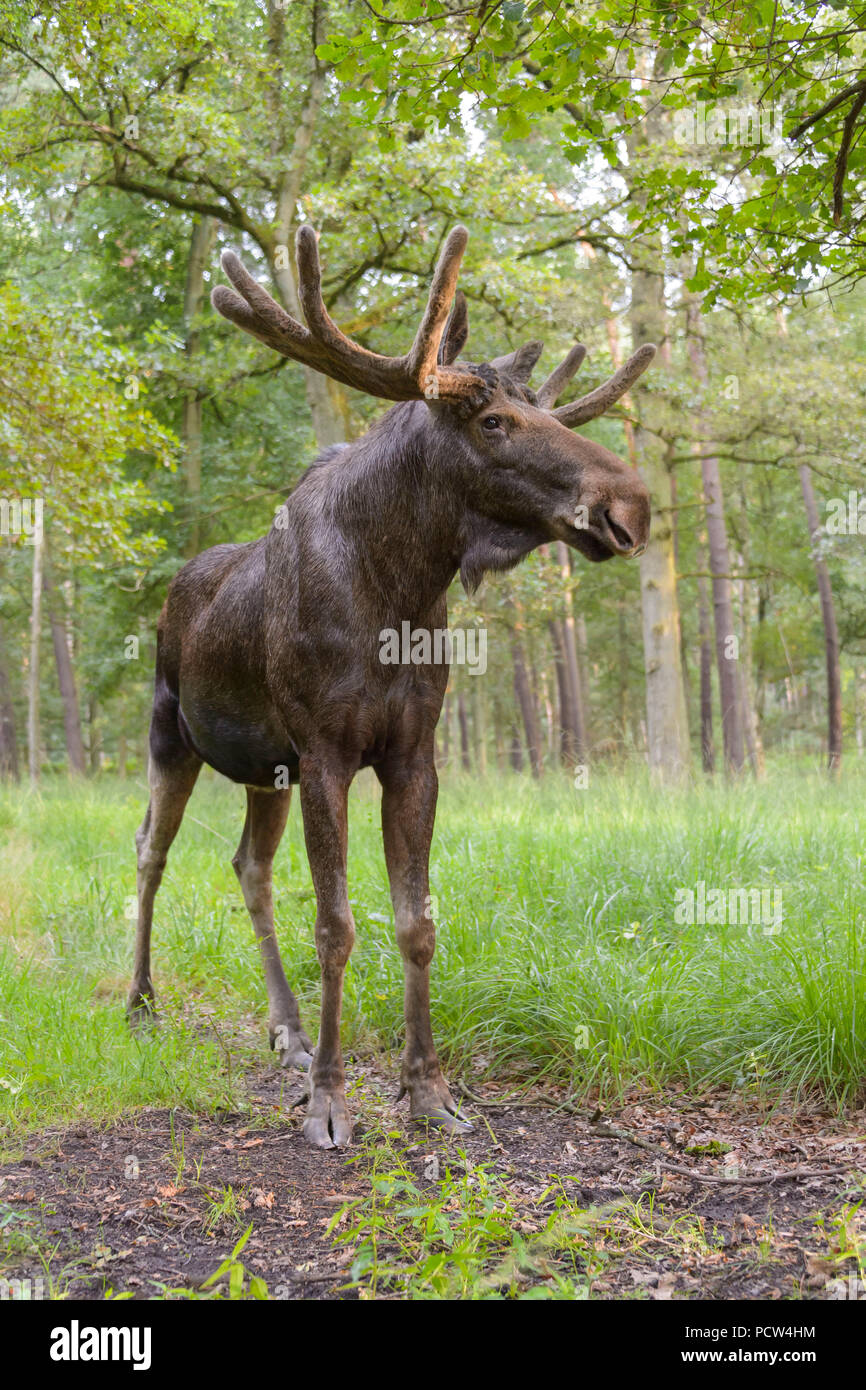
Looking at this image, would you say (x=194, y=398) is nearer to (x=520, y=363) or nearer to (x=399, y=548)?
(x=520, y=363)

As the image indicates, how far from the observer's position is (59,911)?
6.74 metres

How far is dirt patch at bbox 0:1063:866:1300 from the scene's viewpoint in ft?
9.09

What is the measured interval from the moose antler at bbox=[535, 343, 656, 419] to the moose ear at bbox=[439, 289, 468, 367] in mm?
415

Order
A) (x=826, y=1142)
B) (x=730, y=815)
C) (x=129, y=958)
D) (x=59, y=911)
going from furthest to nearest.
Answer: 1. (x=730, y=815)
2. (x=59, y=911)
3. (x=129, y=958)
4. (x=826, y=1142)

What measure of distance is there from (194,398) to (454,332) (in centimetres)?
1241

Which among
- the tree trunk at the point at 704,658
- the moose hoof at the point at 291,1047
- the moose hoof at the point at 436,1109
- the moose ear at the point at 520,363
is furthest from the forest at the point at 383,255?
the moose hoof at the point at 291,1047

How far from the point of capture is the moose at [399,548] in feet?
11.8

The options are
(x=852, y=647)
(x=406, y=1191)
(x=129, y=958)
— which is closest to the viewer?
(x=406, y=1191)

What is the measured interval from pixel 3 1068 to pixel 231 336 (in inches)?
508

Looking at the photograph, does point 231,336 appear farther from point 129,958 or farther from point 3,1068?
point 3,1068

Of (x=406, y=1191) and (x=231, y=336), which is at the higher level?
(x=231, y=336)

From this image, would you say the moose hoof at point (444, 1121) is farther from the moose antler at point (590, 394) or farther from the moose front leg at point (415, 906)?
the moose antler at point (590, 394)

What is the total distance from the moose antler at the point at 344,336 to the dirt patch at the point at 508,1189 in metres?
2.65

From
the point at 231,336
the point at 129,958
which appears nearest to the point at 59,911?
the point at 129,958
